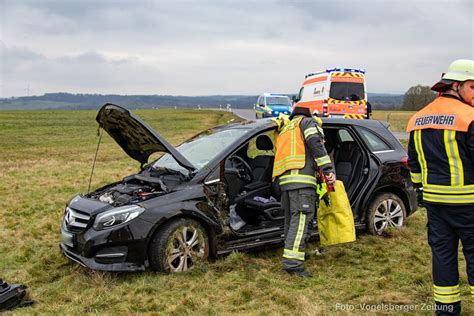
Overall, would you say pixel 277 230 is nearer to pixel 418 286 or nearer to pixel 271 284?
pixel 271 284

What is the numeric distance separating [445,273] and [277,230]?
2.19m

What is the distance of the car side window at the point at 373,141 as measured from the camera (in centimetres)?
632

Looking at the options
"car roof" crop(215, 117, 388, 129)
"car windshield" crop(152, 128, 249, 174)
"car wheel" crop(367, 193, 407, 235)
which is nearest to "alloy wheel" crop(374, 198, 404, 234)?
"car wheel" crop(367, 193, 407, 235)

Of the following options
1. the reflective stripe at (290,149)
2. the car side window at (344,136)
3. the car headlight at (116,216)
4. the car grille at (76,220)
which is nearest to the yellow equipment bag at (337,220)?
the reflective stripe at (290,149)

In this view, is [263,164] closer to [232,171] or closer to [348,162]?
[232,171]

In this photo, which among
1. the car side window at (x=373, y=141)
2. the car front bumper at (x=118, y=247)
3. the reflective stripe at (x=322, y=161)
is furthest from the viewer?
the car side window at (x=373, y=141)

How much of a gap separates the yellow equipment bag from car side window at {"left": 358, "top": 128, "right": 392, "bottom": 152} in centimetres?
125

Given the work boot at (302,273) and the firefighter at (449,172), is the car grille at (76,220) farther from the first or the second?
the firefighter at (449,172)

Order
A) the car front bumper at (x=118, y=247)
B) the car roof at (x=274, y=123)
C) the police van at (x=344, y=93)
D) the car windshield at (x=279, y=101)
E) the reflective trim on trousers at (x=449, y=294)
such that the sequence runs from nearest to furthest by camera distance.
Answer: the reflective trim on trousers at (x=449, y=294) < the car front bumper at (x=118, y=247) < the car roof at (x=274, y=123) < the police van at (x=344, y=93) < the car windshield at (x=279, y=101)

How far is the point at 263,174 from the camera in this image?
6078mm

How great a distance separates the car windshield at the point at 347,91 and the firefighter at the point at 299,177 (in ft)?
47.9

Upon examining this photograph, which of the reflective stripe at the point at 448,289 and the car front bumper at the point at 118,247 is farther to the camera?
the car front bumper at the point at 118,247

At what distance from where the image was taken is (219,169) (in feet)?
17.3

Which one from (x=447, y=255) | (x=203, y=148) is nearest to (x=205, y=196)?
(x=203, y=148)
